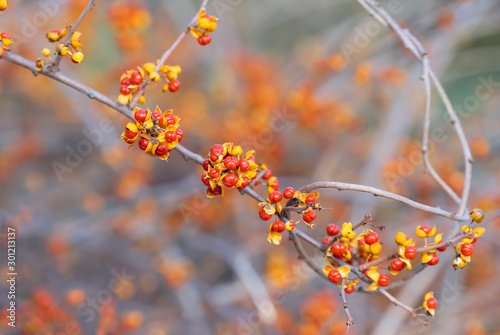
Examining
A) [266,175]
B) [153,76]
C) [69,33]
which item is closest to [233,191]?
[266,175]

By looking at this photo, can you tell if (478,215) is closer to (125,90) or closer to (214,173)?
(214,173)

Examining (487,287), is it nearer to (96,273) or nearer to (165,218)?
(165,218)

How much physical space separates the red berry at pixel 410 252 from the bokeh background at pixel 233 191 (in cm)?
96

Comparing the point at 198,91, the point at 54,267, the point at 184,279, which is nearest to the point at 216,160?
the point at 184,279

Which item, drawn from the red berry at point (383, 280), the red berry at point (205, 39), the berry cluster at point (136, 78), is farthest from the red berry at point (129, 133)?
the red berry at point (383, 280)

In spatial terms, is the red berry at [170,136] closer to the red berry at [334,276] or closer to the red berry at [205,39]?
the red berry at [205,39]

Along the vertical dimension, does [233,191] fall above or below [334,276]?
below

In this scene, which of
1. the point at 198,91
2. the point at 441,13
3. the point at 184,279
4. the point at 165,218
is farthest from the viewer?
the point at 198,91

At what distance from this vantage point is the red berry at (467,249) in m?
1.08

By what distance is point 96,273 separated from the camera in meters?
2.78

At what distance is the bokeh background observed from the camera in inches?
94.5

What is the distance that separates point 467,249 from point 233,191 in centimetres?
196

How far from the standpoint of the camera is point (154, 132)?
1114mm

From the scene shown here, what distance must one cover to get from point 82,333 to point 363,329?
4.89 ft
